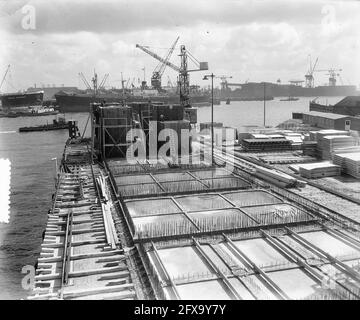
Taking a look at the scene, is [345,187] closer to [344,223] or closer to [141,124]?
[344,223]

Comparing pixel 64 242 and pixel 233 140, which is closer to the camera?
pixel 64 242

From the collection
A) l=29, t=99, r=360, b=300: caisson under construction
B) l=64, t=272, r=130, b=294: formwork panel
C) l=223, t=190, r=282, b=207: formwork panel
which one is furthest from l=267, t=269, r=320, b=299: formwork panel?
l=223, t=190, r=282, b=207: formwork panel

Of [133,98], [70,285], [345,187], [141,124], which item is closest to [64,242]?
[70,285]

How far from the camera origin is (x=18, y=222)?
26453mm

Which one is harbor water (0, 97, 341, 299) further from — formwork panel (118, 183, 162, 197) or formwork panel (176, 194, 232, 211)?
formwork panel (176, 194, 232, 211)

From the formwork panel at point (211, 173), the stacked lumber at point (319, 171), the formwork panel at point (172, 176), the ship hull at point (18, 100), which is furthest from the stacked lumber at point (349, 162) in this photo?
the ship hull at point (18, 100)

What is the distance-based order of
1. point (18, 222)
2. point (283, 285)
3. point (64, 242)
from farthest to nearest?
point (18, 222) < point (64, 242) < point (283, 285)

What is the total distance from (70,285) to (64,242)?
365 centimetres

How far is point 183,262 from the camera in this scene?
13.2 metres

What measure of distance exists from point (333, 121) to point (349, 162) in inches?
805

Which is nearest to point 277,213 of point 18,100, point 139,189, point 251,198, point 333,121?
point 251,198

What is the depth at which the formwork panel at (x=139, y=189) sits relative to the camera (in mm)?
21938

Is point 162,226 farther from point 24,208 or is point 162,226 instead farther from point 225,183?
point 24,208

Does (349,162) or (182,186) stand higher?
(349,162)
